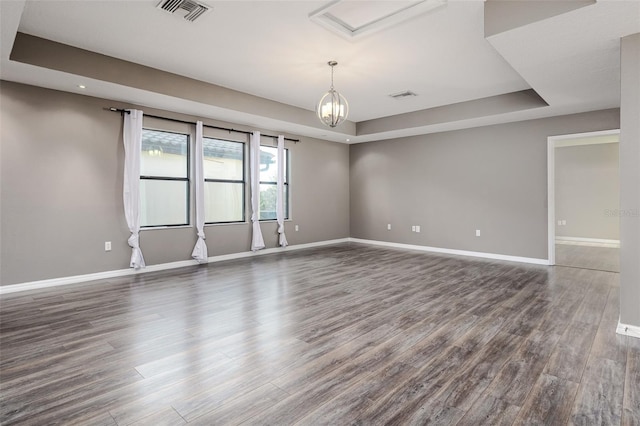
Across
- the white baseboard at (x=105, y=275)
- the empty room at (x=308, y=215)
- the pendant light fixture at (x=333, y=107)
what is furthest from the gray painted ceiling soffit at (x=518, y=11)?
the white baseboard at (x=105, y=275)

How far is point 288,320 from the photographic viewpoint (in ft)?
10.7

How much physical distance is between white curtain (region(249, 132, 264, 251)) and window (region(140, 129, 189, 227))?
48.8 inches

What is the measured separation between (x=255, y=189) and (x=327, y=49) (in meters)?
3.47

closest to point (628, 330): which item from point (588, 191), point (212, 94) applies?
point (212, 94)

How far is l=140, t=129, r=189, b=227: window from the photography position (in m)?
5.43

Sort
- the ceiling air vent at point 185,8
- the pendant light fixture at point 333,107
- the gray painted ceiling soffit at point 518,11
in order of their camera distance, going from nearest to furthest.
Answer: the gray painted ceiling soffit at point 518,11 → the ceiling air vent at point 185,8 → the pendant light fixture at point 333,107

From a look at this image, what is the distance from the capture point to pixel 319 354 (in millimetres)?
2541

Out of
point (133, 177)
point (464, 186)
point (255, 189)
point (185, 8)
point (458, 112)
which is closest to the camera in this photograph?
point (185, 8)

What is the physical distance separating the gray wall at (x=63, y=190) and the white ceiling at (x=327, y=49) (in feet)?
1.22

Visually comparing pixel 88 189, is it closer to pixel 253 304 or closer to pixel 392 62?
pixel 253 304

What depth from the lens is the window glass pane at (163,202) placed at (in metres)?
5.43

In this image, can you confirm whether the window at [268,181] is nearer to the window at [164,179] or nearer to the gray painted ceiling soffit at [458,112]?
Result: the window at [164,179]

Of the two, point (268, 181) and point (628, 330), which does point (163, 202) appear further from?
point (628, 330)

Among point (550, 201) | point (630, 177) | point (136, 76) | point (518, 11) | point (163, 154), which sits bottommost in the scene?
point (550, 201)
